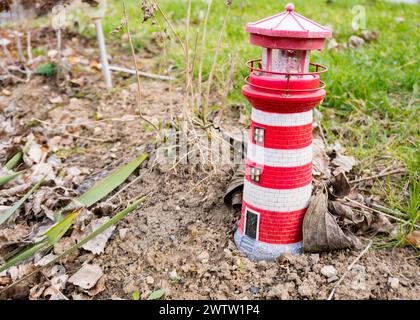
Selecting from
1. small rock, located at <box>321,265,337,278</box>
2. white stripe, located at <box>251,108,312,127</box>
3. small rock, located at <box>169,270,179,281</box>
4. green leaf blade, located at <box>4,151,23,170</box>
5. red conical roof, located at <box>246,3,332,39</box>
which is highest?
red conical roof, located at <box>246,3,332,39</box>

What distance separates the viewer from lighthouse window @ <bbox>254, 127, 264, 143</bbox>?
2144 millimetres

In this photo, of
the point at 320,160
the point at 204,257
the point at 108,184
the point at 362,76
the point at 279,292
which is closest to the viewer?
the point at 279,292

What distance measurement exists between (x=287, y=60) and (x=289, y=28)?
0.53 feet

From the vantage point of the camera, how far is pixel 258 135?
2.16 meters

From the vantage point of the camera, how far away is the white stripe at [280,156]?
83.7 inches

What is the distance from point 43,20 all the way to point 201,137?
12.8 ft

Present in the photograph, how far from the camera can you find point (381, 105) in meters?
3.57

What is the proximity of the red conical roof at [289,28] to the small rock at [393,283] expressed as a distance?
107cm

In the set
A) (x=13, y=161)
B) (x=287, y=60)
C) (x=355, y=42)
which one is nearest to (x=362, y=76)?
(x=355, y=42)

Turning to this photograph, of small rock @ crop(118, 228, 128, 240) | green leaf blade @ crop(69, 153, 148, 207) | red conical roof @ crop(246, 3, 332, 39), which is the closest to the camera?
red conical roof @ crop(246, 3, 332, 39)

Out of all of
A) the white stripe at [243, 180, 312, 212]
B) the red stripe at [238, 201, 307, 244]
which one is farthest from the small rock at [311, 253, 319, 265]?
the white stripe at [243, 180, 312, 212]

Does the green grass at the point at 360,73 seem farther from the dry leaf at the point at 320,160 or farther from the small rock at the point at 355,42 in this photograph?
the dry leaf at the point at 320,160

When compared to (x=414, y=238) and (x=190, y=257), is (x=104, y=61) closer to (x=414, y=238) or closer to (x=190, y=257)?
(x=190, y=257)

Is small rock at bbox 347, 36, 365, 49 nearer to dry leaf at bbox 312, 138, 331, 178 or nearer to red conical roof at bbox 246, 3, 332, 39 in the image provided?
dry leaf at bbox 312, 138, 331, 178
